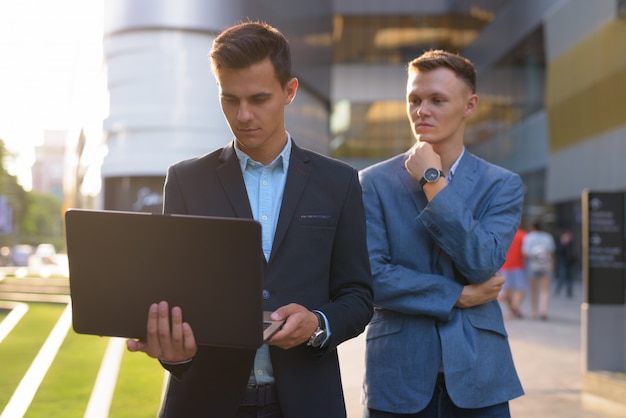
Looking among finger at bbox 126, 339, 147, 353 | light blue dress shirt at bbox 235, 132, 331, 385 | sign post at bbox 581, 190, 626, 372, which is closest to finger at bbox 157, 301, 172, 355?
finger at bbox 126, 339, 147, 353

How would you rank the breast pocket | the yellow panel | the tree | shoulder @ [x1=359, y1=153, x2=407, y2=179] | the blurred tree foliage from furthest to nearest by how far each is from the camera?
the blurred tree foliage, the tree, the yellow panel, shoulder @ [x1=359, y1=153, x2=407, y2=179], the breast pocket

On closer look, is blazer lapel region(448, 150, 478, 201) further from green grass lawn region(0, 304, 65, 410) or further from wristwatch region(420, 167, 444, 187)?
green grass lawn region(0, 304, 65, 410)

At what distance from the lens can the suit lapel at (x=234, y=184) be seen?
221 centimetres

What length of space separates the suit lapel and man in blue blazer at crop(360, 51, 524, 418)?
711 mm

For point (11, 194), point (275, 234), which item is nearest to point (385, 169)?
point (275, 234)

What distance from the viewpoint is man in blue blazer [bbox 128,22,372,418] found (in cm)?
213

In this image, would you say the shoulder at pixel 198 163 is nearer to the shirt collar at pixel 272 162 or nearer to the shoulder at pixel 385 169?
the shirt collar at pixel 272 162

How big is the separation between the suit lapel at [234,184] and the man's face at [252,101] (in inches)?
3.2

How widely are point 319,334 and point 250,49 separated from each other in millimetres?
780

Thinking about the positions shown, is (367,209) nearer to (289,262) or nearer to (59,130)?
(289,262)

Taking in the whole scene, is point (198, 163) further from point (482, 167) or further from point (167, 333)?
point (482, 167)

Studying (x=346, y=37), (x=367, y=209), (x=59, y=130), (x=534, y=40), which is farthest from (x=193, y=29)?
(x=59, y=130)

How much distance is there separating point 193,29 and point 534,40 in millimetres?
15234

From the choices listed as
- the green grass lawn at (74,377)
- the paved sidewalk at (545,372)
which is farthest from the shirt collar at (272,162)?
the green grass lawn at (74,377)
